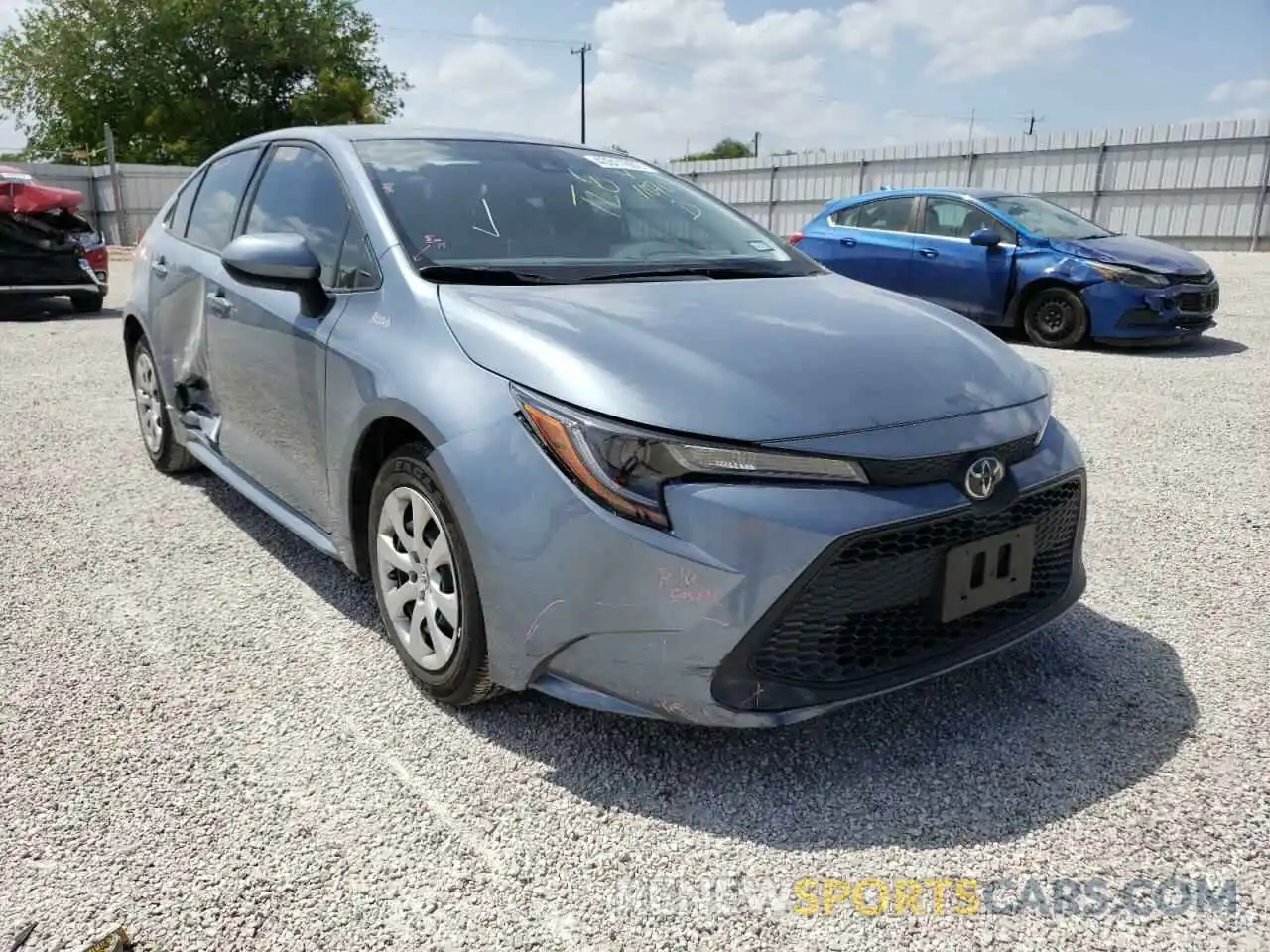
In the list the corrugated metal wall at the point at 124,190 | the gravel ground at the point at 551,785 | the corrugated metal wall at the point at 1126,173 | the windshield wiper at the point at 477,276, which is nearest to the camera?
the gravel ground at the point at 551,785

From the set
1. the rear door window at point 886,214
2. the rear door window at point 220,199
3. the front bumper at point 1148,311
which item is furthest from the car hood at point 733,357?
the rear door window at point 886,214

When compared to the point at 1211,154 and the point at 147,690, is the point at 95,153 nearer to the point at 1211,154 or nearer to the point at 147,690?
the point at 1211,154

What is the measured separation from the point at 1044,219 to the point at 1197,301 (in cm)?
149

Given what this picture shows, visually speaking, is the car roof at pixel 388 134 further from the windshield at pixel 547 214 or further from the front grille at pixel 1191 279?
the front grille at pixel 1191 279

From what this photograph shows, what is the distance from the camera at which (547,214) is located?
121 inches

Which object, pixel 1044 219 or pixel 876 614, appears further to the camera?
pixel 1044 219

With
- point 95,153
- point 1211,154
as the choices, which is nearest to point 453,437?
point 1211,154

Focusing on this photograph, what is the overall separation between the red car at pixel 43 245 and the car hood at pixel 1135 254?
10.4 meters

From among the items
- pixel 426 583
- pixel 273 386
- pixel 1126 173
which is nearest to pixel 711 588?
pixel 426 583

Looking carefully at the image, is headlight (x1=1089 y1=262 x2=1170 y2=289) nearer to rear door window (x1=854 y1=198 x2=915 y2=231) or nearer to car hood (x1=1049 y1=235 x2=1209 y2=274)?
car hood (x1=1049 y1=235 x2=1209 y2=274)

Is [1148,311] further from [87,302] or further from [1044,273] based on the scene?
[87,302]

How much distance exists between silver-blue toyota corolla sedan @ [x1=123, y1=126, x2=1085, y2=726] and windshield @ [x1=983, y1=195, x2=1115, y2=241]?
6321 mm

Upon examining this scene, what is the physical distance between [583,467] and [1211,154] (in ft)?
67.2

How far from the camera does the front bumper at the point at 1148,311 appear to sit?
7941 millimetres
